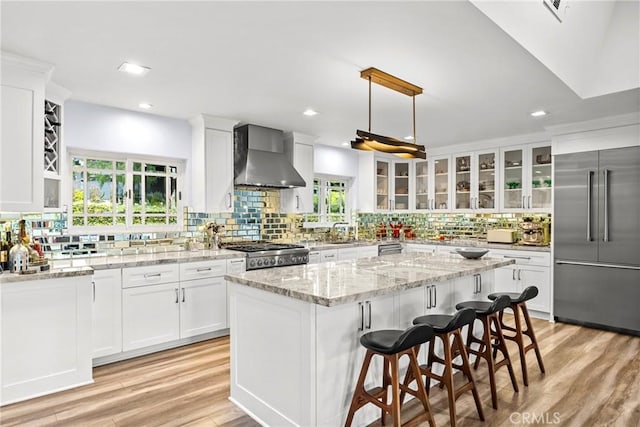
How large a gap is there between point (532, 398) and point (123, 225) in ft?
13.8

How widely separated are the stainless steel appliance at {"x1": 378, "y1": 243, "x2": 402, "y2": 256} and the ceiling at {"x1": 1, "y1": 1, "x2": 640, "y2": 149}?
2253 mm

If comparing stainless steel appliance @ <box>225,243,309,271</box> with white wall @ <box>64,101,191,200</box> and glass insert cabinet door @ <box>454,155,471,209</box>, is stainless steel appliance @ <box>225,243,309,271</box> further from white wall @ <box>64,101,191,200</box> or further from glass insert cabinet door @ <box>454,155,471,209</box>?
glass insert cabinet door @ <box>454,155,471,209</box>

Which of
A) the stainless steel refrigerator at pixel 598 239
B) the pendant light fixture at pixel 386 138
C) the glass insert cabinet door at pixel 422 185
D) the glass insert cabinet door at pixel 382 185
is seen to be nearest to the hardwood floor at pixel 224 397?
the stainless steel refrigerator at pixel 598 239

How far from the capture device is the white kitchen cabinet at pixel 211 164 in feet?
15.1

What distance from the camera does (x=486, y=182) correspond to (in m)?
6.03

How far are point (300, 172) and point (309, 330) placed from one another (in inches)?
141

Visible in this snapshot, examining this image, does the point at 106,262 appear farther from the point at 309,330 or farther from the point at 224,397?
the point at 309,330

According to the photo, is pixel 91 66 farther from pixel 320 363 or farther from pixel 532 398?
pixel 532 398

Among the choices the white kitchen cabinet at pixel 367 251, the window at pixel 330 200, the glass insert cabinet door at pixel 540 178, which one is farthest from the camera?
the window at pixel 330 200

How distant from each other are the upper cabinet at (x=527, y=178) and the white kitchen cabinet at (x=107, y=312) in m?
5.19

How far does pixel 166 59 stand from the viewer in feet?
9.43

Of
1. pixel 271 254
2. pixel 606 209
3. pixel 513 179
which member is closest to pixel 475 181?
pixel 513 179

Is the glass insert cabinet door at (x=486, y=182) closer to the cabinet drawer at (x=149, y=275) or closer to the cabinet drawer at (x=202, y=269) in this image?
the cabinet drawer at (x=202, y=269)

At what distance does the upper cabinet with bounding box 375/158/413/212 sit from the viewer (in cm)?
696
